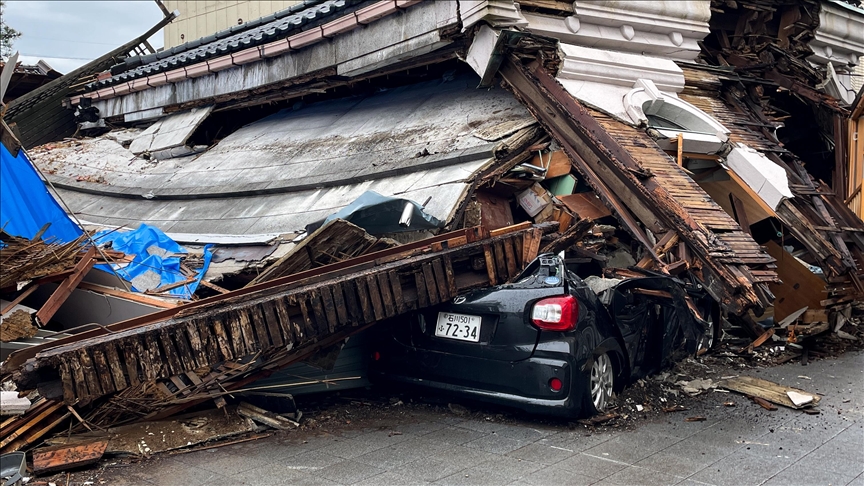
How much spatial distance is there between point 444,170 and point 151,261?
2941mm

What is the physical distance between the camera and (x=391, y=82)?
31.7 ft

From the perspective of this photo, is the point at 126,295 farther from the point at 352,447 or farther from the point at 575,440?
the point at 575,440

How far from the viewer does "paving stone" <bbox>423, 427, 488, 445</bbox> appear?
16.1 ft

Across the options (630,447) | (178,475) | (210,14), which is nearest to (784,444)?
(630,447)

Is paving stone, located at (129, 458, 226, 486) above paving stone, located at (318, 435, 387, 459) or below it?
above

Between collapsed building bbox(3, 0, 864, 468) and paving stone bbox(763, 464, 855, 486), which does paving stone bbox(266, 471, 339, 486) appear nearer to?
collapsed building bbox(3, 0, 864, 468)

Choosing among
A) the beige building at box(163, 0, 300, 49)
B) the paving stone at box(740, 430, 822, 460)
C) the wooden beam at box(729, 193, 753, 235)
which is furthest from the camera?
the beige building at box(163, 0, 300, 49)

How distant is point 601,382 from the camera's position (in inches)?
208

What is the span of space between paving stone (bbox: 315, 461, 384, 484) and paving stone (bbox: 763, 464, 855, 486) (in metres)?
2.40

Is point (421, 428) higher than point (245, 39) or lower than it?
lower

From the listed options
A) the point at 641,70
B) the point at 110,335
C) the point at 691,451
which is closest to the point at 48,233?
the point at 110,335

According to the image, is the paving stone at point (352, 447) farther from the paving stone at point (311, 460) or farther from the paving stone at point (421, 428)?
the paving stone at point (421, 428)

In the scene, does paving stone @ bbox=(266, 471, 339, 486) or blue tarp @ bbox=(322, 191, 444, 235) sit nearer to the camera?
paving stone @ bbox=(266, 471, 339, 486)

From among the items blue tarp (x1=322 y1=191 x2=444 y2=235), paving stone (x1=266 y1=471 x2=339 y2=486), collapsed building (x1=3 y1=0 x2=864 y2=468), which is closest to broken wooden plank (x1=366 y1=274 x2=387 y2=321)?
collapsed building (x1=3 y1=0 x2=864 y2=468)
